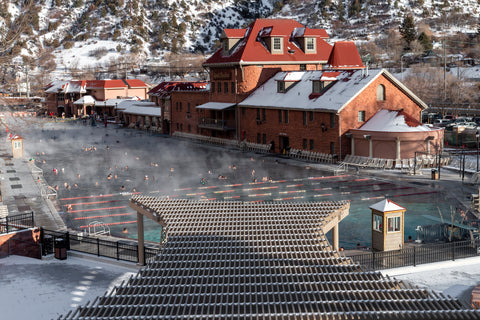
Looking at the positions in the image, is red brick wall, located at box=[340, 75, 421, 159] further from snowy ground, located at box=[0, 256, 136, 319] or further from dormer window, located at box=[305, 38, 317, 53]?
snowy ground, located at box=[0, 256, 136, 319]

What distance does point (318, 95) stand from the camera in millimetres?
54281

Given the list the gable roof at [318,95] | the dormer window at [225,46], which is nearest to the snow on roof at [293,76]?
the gable roof at [318,95]

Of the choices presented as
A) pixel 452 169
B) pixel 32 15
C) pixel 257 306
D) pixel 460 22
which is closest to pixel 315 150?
pixel 452 169

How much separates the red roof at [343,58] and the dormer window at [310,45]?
16.9 ft

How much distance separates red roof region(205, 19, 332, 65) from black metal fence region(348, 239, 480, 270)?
4255 centimetres

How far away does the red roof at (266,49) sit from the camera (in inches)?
2522

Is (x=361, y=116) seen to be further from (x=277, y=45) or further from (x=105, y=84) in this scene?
(x=105, y=84)

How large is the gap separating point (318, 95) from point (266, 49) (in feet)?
43.3

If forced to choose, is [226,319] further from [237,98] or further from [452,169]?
[237,98]

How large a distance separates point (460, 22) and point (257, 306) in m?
200

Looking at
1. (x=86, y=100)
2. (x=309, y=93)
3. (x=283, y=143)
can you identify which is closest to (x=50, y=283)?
(x=309, y=93)

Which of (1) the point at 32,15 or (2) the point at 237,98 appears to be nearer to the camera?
(1) the point at 32,15

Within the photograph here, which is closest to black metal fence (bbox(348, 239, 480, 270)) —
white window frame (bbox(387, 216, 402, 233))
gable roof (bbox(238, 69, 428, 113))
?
white window frame (bbox(387, 216, 402, 233))

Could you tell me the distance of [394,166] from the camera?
46.5m
